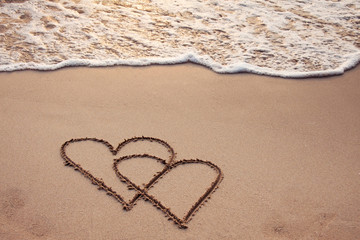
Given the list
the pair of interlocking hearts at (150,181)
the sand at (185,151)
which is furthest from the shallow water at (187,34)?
the pair of interlocking hearts at (150,181)

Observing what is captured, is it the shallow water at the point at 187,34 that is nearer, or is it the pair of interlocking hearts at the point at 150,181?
the pair of interlocking hearts at the point at 150,181

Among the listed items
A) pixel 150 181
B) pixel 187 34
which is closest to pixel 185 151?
pixel 150 181

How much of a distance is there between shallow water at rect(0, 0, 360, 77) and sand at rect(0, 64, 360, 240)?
0.20 metres

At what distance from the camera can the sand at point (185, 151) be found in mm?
2221

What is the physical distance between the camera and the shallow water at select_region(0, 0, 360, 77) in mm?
3799

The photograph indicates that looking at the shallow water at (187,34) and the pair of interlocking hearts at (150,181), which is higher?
the shallow water at (187,34)

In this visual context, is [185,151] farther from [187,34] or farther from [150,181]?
[187,34]

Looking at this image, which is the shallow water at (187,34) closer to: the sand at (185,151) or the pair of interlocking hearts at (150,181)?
the sand at (185,151)

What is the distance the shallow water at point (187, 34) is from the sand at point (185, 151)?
7.9 inches

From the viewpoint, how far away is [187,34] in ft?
14.1

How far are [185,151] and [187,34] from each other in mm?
1913

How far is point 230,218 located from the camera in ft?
7.38

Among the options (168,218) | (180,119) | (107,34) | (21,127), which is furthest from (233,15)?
(168,218)

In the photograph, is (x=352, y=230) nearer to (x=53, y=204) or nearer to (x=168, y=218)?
(x=168, y=218)
